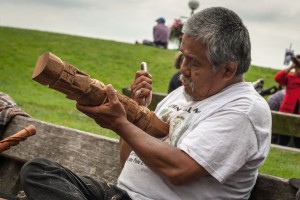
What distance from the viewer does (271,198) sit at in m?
2.67

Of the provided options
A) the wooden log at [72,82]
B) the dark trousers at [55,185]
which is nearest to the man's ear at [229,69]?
the wooden log at [72,82]

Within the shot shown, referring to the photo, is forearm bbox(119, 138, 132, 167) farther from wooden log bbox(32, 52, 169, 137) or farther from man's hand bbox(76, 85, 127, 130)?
man's hand bbox(76, 85, 127, 130)

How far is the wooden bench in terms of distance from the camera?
3.23 meters

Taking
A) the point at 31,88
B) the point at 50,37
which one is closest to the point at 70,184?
the point at 31,88

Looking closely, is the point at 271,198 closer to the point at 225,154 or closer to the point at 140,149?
the point at 225,154

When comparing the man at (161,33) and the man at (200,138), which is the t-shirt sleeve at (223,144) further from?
the man at (161,33)

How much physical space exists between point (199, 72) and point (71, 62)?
14.9 metres

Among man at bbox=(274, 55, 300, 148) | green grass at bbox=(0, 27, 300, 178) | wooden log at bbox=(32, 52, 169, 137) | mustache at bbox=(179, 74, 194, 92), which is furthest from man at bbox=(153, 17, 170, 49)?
wooden log at bbox=(32, 52, 169, 137)

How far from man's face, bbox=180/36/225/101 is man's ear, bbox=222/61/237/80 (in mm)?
27

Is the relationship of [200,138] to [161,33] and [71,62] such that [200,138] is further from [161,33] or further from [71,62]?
[161,33]

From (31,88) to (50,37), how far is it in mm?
8103

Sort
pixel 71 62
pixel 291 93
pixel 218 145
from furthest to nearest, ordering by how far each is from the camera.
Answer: pixel 71 62, pixel 291 93, pixel 218 145

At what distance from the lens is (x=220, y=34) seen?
8.42 ft

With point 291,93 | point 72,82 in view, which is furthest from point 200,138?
point 291,93
